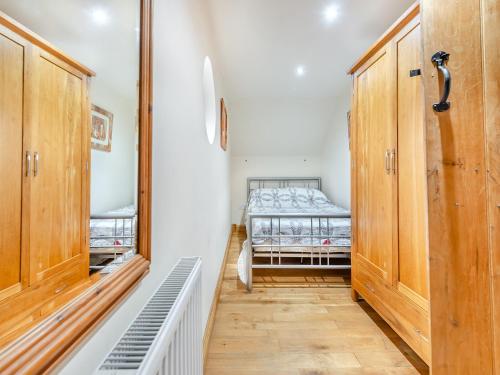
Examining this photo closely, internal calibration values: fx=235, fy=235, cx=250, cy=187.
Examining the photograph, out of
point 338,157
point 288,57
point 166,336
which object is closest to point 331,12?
point 288,57

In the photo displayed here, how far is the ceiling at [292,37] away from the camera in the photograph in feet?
6.10

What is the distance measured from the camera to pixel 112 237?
57 centimetres

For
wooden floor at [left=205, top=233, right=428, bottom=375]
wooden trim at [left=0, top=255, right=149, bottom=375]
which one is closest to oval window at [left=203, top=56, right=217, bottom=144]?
wooden floor at [left=205, top=233, right=428, bottom=375]

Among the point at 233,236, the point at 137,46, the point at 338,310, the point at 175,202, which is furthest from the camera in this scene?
the point at 233,236

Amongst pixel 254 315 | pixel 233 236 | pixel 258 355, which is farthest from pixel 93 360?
pixel 233 236

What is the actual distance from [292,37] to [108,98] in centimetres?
219

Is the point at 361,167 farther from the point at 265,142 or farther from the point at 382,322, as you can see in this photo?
the point at 265,142

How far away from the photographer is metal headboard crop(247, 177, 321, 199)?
4621 mm

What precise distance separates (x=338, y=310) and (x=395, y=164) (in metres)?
1.20

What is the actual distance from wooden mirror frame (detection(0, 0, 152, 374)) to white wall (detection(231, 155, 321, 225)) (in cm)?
397

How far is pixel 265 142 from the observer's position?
178 inches

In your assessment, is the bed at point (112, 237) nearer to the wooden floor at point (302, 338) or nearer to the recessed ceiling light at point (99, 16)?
the recessed ceiling light at point (99, 16)

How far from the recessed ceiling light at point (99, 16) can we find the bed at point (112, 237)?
0.42 metres

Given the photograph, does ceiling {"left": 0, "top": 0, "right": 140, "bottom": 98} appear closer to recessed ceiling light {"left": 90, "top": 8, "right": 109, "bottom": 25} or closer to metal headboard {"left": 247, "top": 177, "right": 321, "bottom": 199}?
recessed ceiling light {"left": 90, "top": 8, "right": 109, "bottom": 25}
